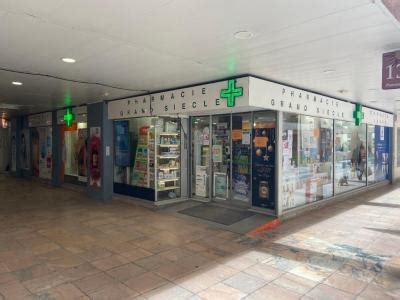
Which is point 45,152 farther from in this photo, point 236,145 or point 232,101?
point 232,101

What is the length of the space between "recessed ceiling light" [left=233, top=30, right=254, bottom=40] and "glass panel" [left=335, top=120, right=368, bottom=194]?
5981 millimetres

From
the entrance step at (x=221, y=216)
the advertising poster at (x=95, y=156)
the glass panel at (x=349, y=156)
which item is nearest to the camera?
the entrance step at (x=221, y=216)

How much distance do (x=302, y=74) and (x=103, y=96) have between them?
4823 mm

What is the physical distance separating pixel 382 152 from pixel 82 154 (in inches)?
426

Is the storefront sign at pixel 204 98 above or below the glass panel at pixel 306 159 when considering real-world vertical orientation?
above

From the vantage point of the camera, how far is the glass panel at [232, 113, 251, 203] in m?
6.85

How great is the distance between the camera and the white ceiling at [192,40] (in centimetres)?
282

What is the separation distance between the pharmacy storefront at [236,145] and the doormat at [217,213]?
35 centimetres

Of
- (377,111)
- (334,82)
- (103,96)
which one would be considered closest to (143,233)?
(103,96)

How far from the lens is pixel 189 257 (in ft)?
13.9

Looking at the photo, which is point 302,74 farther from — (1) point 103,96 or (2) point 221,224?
(1) point 103,96

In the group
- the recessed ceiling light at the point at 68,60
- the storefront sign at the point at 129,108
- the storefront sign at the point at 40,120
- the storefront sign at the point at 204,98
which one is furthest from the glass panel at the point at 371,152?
the storefront sign at the point at 40,120

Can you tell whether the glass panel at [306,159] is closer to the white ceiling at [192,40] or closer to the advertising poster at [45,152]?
the white ceiling at [192,40]

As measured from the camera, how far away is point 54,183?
10836 mm
